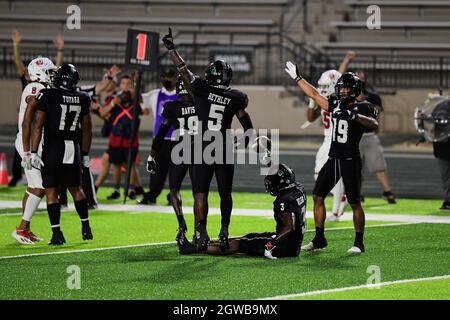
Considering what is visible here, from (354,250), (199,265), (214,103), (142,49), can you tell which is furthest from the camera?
(142,49)

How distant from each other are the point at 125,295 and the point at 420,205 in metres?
8.23

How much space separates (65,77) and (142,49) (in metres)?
4.92

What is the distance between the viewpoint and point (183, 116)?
11.9 m

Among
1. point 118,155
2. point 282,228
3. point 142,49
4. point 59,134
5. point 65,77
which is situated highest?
point 142,49

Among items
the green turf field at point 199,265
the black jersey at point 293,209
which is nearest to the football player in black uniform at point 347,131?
the green turf field at point 199,265

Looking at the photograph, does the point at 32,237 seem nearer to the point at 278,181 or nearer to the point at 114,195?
the point at 278,181

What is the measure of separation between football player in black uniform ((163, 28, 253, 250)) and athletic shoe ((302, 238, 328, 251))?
97cm

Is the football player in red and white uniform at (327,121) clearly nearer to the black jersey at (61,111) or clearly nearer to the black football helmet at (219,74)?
the black football helmet at (219,74)

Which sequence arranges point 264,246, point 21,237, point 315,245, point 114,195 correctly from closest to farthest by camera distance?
point 264,246, point 315,245, point 21,237, point 114,195

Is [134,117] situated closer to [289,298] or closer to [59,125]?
[59,125]

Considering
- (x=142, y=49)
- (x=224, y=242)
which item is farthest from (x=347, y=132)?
(x=142, y=49)

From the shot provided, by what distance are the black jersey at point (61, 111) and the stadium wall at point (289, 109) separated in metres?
17.4

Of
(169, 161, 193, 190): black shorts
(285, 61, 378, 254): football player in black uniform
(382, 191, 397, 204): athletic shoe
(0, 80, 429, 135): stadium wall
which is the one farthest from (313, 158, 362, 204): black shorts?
(0, 80, 429, 135): stadium wall
